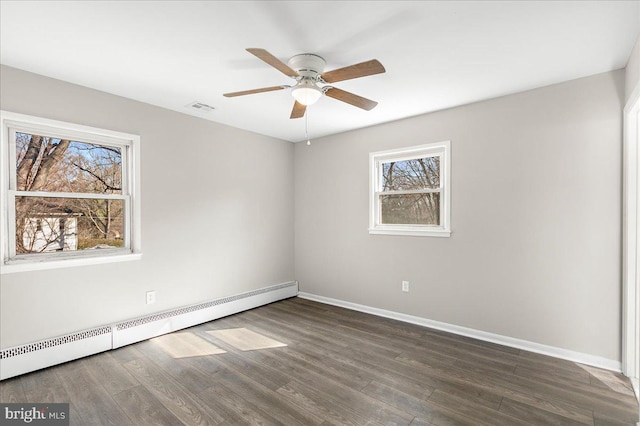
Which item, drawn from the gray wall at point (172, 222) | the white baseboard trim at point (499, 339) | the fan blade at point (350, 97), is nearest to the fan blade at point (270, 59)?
the fan blade at point (350, 97)

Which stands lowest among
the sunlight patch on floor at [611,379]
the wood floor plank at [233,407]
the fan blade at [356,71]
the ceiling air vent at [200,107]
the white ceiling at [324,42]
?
the wood floor plank at [233,407]

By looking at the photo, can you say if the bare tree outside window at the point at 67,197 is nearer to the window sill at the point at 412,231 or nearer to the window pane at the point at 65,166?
the window pane at the point at 65,166

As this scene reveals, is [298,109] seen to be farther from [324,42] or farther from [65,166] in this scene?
[65,166]

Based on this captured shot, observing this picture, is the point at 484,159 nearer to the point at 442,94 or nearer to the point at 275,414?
the point at 442,94

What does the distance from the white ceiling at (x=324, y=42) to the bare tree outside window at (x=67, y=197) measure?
2.06 ft

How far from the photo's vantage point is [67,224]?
9.25 ft

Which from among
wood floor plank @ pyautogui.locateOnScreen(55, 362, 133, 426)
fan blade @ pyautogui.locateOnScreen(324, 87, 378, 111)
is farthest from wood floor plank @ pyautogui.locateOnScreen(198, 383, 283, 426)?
fan blade @ pyautogui.locateOnScreen(324, 87, 378, 111)

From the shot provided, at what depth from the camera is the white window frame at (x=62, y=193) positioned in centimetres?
244

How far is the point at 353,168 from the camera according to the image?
4.23 meters

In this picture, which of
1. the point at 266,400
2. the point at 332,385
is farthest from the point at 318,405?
the point at 266,400

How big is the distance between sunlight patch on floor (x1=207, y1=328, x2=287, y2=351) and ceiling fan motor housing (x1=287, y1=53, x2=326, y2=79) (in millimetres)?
2494

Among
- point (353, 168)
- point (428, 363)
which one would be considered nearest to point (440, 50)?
point (353, 168)

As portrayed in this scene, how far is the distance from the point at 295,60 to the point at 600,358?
3469mm

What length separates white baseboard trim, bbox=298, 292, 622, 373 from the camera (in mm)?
2568
